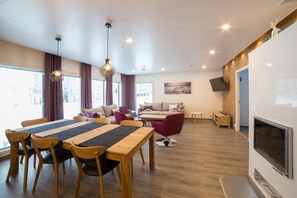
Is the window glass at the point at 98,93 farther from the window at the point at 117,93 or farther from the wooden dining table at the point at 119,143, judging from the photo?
the wooden dining table at the point at 119,143

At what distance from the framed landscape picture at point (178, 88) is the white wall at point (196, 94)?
0.56ft

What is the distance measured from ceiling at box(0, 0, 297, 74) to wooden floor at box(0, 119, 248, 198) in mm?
2538

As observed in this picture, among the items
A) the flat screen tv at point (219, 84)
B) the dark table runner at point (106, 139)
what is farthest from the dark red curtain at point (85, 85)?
the flat screen tv at point (219, 84)

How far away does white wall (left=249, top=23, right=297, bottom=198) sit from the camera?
1.24m

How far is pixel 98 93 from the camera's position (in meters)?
6.18

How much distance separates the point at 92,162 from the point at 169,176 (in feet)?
4.20

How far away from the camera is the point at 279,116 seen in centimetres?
142

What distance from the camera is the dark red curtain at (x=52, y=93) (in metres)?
3.75

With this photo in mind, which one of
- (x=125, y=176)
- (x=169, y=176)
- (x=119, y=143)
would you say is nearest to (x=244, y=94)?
(x=169, y=176)

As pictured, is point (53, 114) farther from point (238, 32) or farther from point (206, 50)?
point (238, 32)

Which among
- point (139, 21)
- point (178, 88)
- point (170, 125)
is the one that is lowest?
point (170, 125)

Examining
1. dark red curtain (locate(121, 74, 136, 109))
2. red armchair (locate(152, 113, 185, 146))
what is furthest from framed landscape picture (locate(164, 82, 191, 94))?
red armchair (locate(152, 113, 185, 146))

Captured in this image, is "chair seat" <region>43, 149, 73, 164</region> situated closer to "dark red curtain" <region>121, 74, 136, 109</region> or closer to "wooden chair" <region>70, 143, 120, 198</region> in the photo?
"wooden chair" <region>70, 143, 120, 198</region>

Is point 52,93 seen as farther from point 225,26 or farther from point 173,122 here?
point 225,26
